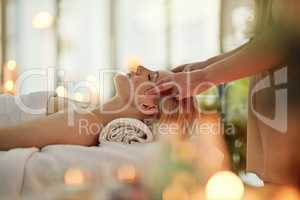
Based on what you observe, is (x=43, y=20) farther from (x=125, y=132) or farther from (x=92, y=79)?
(x=125, y=132)

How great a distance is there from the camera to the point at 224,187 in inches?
27.1

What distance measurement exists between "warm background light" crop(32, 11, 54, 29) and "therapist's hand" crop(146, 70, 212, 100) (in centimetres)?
163

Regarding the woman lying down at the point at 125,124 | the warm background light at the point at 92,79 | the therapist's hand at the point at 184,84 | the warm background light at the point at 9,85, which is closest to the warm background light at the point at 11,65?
the warm background light at the point at 9,85

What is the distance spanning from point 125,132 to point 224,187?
41cm

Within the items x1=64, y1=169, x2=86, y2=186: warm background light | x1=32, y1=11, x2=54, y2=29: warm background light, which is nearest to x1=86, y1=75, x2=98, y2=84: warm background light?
x1=32, y1=11, x2=54, y2=29: warm background light

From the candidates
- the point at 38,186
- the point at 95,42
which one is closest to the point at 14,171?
the point at 38,186

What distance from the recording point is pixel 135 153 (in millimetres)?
788

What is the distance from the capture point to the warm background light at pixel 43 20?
236 cm

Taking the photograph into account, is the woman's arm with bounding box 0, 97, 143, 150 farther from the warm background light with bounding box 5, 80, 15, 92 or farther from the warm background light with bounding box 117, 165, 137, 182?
the warm background light with bounding box 5, 80, 15, 92

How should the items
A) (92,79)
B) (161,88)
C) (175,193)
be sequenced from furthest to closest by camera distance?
(92,79), (161,88), (175,193)

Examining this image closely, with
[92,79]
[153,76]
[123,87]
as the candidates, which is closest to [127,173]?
[153,76]

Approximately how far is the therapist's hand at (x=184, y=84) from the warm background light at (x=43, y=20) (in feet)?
5.36

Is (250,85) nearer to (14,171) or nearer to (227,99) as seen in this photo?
(14,171)

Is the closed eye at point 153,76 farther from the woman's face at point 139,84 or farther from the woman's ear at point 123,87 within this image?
the woman's ear at point 123,87
